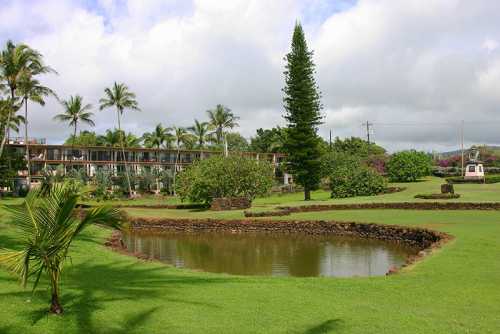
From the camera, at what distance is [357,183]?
144 feet

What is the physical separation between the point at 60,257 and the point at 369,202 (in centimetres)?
2951

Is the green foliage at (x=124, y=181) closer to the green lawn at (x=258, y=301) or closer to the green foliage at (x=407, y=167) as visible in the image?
the green foliage at (x=407, y=167)

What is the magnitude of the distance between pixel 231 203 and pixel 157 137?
45.0 m

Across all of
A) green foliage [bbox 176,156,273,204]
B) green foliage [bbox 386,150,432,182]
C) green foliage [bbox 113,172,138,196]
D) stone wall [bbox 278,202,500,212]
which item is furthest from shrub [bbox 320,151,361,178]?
stone wall [bbox 278,202,500,212]

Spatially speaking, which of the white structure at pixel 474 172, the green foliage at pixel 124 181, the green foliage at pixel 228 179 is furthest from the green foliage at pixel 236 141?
the green foliage at pixel 228 179

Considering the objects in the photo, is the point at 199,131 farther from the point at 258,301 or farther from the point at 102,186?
the point at 258,301

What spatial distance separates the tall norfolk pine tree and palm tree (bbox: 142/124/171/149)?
1374 inches

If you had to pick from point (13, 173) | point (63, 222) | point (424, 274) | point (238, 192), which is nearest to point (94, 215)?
point (63, 222)

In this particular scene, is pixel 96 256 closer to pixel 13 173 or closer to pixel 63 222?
pixel 63 222

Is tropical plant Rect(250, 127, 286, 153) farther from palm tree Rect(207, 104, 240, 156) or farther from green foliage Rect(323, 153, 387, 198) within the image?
green foliage Rect(323, 153, 387, 198)

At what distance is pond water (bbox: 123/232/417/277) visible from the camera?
1659 centimetres

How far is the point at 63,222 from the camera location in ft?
23.4

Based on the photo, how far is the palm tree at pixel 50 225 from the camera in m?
6.92

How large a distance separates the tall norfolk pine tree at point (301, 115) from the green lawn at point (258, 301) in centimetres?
3256
